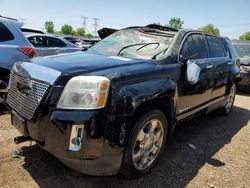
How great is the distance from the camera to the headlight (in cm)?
252

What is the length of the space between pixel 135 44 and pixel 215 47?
2.03 metres

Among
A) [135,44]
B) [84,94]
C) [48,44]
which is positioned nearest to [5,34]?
[135,44]

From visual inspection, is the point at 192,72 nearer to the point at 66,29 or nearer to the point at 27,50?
the point at 27,50

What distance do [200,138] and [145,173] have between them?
6.12ft

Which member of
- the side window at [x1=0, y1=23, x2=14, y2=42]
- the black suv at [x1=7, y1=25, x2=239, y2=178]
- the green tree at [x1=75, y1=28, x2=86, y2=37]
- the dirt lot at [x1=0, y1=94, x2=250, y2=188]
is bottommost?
the green tree at [x1=75, y1=28, x2=86, y2=37]

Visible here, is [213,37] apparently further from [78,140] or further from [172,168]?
[78,140]

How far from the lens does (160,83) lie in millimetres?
3201

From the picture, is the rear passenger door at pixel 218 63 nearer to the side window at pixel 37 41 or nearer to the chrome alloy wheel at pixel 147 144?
the chrome alloy wheel at pixel 147 144

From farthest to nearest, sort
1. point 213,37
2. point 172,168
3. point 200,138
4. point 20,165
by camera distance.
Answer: point 213,37, point 200,138, point 172,168, point 20,165

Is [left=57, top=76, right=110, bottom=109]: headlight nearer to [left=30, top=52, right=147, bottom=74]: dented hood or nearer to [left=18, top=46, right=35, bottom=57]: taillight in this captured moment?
[left=30, top=52, right=147, bottom=74]: dented hood

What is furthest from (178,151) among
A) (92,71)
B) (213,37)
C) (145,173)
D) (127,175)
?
(213,37)

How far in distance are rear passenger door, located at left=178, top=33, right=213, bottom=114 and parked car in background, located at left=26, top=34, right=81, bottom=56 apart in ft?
17.1

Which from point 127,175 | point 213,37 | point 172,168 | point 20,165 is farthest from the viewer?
point 213,37

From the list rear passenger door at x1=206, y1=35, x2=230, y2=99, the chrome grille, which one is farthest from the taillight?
rear passenger door at x1=206, y1=35, x2=230, y2=99
